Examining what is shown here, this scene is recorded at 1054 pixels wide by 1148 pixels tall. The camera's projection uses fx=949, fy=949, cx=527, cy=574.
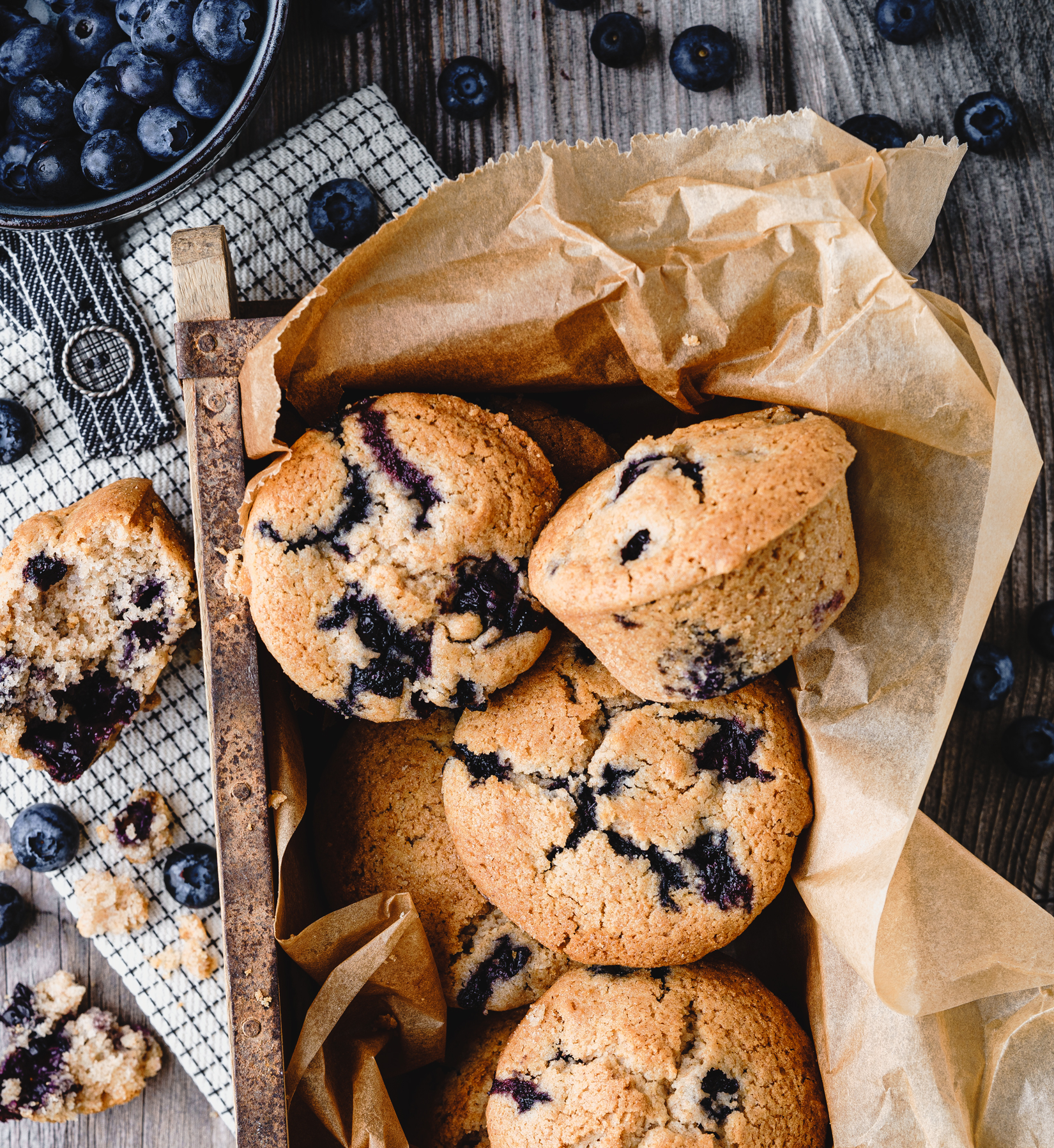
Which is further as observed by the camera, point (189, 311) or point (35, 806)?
point (35, 806)

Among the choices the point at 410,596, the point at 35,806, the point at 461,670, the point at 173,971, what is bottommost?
the point at 173,971

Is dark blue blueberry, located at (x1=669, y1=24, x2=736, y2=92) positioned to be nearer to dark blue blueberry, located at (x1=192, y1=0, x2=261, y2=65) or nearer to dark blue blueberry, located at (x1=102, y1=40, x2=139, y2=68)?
dark blue blueberry, located at (x1=192, y1=0, x2=261, y2=65)

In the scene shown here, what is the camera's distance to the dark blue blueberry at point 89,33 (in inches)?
75.2

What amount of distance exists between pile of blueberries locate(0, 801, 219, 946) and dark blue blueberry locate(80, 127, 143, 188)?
1.34 meters

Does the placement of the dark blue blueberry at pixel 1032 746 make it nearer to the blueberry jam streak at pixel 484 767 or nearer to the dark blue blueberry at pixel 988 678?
the dark blue blueberry at pixel 988 678

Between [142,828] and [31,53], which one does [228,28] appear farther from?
[142,828]

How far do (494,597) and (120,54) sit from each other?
53.8 inches

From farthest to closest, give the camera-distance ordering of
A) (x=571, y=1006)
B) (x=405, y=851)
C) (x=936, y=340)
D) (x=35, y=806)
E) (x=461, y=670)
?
(x=35, y=806) → (x=405, y=851) → (x=571, y=1006) → (x=461, y=670) → (x=936, y=340)

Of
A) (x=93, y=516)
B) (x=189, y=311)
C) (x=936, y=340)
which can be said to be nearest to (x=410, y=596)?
(x=189, y=311)

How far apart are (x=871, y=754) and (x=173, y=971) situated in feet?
5.26

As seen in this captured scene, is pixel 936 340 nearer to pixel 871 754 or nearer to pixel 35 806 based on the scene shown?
pixel 871 754

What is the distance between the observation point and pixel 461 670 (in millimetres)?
1534

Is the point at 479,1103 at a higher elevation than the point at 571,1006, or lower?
lower

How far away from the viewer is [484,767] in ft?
5.39
